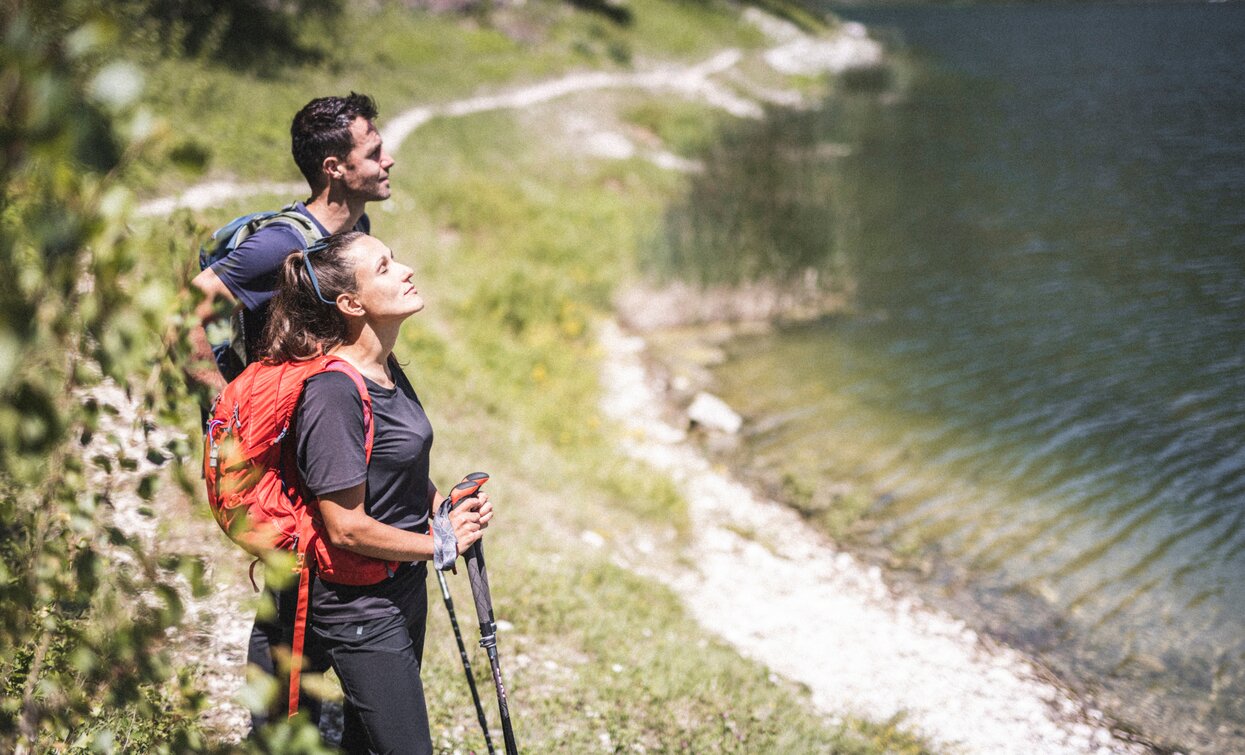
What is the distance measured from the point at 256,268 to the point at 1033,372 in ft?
43.9

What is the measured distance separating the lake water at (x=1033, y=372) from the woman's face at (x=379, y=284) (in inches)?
282

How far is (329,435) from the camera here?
2932mm

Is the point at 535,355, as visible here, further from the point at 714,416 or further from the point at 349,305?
the point at 349,305

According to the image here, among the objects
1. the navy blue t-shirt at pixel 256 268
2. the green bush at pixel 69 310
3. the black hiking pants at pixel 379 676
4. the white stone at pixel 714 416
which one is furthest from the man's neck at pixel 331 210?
the white stone at pixel 714 416

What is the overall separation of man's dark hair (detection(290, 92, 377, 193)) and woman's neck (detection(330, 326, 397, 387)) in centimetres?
119

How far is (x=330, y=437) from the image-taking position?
2.93 meters

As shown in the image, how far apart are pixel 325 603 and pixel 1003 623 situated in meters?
7.32

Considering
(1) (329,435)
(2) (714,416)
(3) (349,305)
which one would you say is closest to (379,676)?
(1) (329,435)

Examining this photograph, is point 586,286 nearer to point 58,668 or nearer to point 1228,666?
point 1228,666

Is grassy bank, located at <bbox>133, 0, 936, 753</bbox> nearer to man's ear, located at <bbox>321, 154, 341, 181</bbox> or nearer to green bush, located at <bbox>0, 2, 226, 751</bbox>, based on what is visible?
green bush, located at <bbox>0, 2, 226, 751</bbox>

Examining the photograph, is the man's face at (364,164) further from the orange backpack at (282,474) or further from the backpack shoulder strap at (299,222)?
the orange backpack at (282,474)

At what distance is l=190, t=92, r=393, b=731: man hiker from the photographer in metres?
3.59

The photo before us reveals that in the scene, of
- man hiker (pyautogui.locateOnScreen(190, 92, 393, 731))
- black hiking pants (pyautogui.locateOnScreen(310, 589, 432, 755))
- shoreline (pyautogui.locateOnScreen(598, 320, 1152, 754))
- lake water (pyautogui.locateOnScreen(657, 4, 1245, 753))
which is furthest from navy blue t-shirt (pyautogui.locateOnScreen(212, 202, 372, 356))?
lake water (pyautogui.locateOnScreen(657, 4, 1245, 753))

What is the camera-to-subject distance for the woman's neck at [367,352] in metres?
3.16
